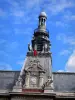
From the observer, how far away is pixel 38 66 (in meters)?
52.8

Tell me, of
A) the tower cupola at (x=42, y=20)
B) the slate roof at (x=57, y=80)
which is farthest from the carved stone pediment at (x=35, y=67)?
the tower cupola at (x=42, y=20)

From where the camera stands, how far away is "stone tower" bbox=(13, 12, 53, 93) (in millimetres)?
50469

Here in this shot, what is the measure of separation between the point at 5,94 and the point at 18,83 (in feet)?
8.46

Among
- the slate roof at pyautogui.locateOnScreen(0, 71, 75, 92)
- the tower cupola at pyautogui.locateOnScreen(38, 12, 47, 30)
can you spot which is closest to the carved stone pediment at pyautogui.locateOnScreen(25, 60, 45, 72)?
the slate roof at pyautogui.locateOnScreen(0, 71, 75, 92)

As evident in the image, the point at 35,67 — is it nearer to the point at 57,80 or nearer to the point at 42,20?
the point at 57,80

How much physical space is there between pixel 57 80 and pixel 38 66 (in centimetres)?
382

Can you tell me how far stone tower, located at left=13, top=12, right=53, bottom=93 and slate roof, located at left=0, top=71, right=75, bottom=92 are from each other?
163 centimetres

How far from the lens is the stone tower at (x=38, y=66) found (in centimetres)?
5047

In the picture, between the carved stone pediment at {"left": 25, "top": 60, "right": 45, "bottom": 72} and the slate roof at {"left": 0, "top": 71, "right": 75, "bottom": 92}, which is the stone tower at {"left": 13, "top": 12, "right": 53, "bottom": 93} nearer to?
the carved stone pediment at {"left": 25, "top": 60, "right": 45, "bottom": 72}

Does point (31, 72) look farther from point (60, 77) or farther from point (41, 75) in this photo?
point (60, 77)

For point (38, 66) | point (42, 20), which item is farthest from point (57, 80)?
point (42, 20)

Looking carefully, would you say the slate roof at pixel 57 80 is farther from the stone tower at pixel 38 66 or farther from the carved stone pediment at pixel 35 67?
the carved stone pediment at pixel 35 67

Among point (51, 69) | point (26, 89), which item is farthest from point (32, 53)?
point (26, 89)

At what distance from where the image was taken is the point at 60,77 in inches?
2154
